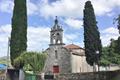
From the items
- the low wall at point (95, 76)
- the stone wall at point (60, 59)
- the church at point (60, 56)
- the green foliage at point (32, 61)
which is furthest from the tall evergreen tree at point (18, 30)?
the stone wall at point (60, 59)

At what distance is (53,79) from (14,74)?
496cm

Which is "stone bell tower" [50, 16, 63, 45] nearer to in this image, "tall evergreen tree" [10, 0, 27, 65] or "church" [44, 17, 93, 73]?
"church" [44, 17, 93, 73]

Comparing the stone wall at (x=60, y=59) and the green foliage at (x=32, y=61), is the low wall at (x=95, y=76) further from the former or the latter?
the stone wall at (x=60, y=59)

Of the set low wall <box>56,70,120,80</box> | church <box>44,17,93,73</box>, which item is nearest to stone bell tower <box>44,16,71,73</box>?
church <box>44,17,93,73</box>

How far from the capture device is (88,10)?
53.1 meters

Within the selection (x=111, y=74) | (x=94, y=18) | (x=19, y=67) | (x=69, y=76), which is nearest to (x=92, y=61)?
(x=94, y=18)

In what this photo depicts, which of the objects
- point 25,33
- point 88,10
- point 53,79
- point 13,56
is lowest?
point 53,79

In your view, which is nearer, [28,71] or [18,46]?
[28,71]

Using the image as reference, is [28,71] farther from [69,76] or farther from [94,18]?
[94,18]

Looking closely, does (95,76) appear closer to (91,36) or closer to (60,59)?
(91,36)

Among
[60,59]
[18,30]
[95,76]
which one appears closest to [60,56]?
[60,59]

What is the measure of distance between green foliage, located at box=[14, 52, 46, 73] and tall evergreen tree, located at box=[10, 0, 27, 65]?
3.31 m

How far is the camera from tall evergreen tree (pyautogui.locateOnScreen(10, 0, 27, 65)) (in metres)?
45.9

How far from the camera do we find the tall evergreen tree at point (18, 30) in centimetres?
4588
